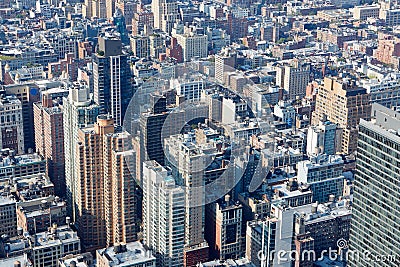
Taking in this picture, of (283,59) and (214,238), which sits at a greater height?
(283,59)

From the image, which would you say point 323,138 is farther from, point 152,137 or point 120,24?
point 120,24

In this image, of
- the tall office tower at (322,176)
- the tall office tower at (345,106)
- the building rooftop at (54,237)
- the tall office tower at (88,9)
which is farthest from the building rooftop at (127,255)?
the tall office tower at (88,9)

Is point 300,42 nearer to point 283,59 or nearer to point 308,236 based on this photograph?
point 283,59

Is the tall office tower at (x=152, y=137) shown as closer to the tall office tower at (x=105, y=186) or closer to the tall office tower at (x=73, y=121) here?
the tall office tower at (x=105, y=186)

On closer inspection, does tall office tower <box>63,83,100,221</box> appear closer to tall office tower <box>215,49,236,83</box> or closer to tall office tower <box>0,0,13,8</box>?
tall office tower <box>215,49,236,83</box>

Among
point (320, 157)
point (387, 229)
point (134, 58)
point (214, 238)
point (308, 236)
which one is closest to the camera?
point (387, 229)

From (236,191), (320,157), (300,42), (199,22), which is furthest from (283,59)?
(236,191)

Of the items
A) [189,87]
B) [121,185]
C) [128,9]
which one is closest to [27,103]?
[189,87]

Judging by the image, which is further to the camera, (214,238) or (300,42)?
(300,42)
